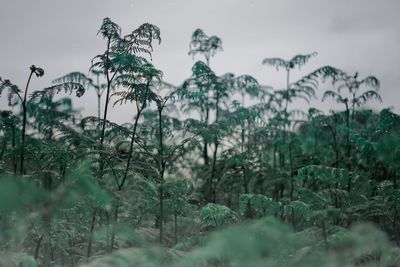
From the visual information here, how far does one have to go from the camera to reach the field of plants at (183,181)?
9.53 feet

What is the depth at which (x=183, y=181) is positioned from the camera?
20.1ft

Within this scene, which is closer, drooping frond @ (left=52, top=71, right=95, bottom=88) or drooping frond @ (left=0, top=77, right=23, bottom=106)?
drooping frond @ (left=0, top=77, right=23, bottom=106)

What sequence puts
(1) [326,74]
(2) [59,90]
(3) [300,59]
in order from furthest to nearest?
(3) [300,59]
(1) [326,74]
(2) [59,90]

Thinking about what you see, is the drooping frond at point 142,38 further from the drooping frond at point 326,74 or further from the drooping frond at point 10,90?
the drooping frond at point 326,74

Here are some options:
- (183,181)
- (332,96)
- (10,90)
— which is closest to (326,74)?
(332,96)

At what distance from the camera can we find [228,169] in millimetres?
8227

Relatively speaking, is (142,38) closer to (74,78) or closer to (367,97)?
(74,78)

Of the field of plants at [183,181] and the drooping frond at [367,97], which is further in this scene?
the drooping frond at [367,97]

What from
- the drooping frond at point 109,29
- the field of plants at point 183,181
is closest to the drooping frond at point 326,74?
the field of plants at point 183,181

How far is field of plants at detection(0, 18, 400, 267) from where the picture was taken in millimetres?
2906

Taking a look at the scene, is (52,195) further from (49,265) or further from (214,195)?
(214,195)

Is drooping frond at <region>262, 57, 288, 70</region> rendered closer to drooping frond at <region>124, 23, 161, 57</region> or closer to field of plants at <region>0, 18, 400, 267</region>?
field of plants at <region>0, 18, 400, 267</region>

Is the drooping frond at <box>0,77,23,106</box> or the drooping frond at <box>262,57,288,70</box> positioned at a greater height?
the drooping frond at <box>262,57,288,70</box>

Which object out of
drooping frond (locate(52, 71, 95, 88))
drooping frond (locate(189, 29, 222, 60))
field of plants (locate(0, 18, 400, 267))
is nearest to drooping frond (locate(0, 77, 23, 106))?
field of plants (locate(0, 18, 400, 267))
